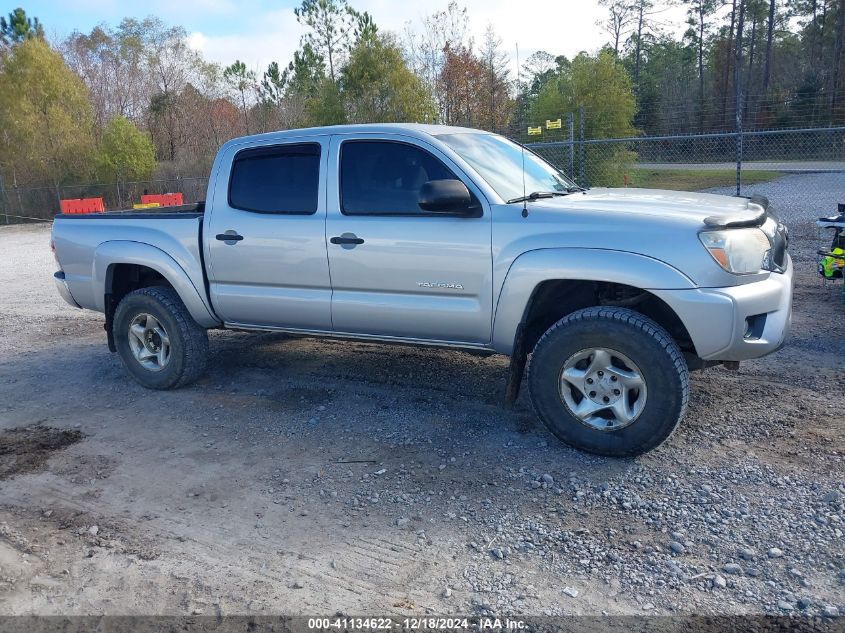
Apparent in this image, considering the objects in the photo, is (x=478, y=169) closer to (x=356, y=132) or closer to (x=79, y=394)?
(x=356, y=132)

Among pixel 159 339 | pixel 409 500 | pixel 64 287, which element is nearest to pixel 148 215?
pixel 159 339

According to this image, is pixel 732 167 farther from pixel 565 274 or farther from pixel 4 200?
pixel 4 200

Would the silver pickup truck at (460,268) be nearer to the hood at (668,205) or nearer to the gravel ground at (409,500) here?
the hood at (668,205)

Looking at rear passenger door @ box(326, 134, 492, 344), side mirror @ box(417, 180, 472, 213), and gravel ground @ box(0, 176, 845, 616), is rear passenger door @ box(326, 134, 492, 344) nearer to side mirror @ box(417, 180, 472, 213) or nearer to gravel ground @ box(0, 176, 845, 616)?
side mirror @ box(417, 180, 472, 213)

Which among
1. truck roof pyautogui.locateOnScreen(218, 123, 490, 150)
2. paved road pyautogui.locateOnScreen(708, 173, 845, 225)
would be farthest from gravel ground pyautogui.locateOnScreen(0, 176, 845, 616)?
paved road pyautogui.locateOnScreen(708, 173, 845, 225)

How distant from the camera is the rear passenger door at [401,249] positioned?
14.9 feet

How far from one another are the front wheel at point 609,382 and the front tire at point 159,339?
297 centimetres

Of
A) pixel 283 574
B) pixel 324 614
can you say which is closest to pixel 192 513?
pixel 283 574

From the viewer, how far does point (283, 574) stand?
10.6 ft

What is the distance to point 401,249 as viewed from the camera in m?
4.73

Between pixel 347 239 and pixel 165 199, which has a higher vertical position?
pixel 347 239

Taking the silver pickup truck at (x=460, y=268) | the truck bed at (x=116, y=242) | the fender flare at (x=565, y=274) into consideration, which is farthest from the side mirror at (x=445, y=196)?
the truck bed at (x=116, y=242)

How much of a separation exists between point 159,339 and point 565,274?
3.62m

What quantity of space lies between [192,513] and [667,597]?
2.45m
